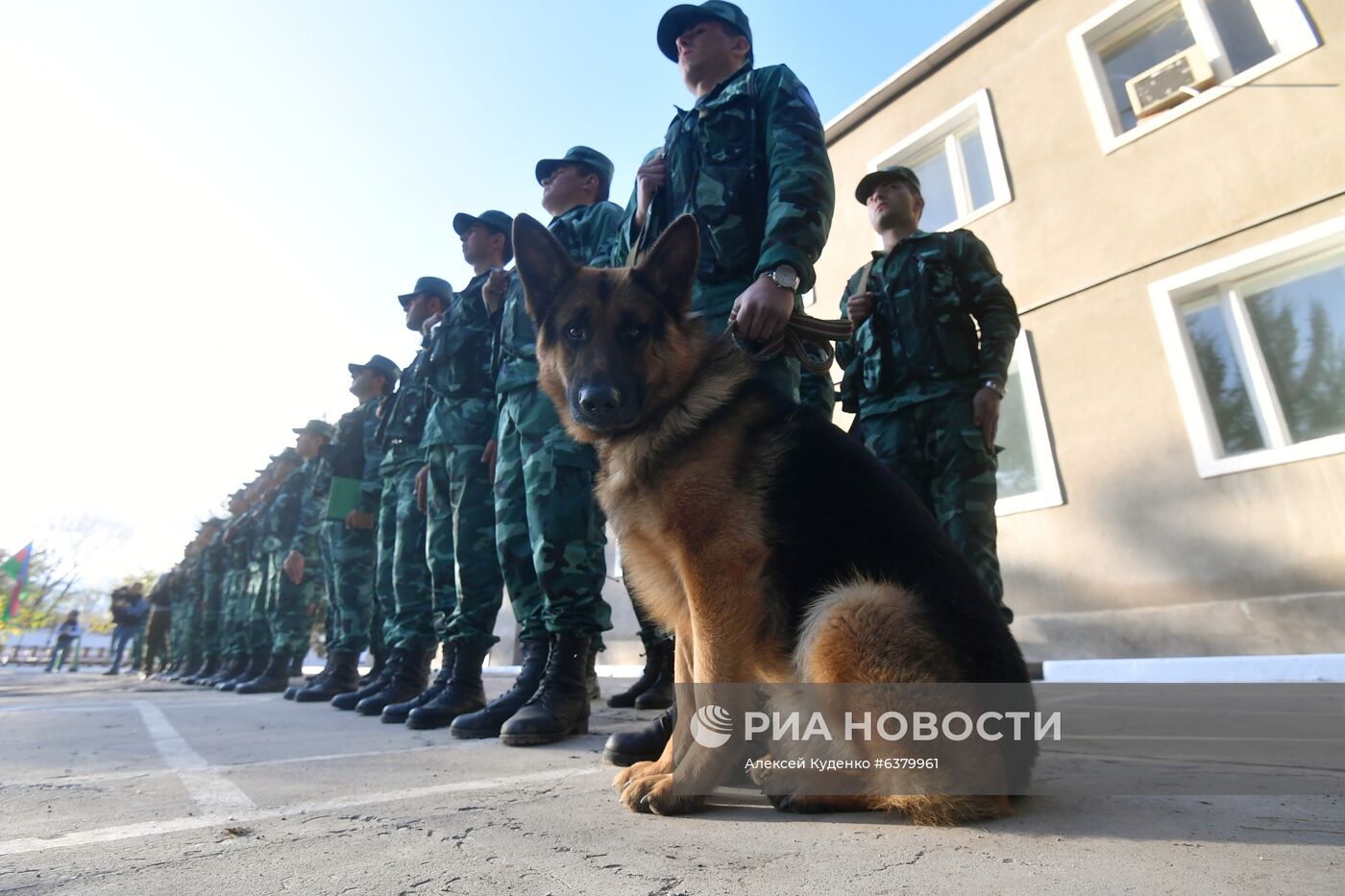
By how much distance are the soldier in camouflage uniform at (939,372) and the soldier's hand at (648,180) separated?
152 cm

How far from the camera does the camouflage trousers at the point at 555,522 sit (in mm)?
3342

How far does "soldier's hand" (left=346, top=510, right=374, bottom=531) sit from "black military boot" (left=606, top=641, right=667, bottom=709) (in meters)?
3.32

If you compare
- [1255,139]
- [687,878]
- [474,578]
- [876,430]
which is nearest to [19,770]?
[474,578]

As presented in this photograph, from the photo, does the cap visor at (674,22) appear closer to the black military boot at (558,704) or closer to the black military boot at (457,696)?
the black military boot at (558,704)

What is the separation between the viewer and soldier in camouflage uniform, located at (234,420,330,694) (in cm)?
816

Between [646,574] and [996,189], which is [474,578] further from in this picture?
[996,189]

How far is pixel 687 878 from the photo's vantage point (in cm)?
123

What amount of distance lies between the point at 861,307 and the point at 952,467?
44.2 inches

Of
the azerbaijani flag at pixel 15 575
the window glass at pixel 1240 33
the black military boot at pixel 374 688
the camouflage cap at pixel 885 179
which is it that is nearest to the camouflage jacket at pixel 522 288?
the camouflage cap at pixel 885 179

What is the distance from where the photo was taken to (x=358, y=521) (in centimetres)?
682

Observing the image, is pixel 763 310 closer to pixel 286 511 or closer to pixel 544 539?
pixel 544 539

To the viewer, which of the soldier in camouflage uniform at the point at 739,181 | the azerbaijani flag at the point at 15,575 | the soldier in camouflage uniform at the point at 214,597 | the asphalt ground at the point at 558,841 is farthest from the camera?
the azerbaijani flag at the point at 15,575

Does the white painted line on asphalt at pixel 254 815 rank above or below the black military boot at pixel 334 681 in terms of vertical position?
below

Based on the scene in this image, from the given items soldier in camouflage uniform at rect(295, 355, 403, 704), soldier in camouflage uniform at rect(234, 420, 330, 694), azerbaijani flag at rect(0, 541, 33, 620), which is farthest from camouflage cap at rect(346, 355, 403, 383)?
azerbaijani flag at rect(0, 541, 33, 620)
